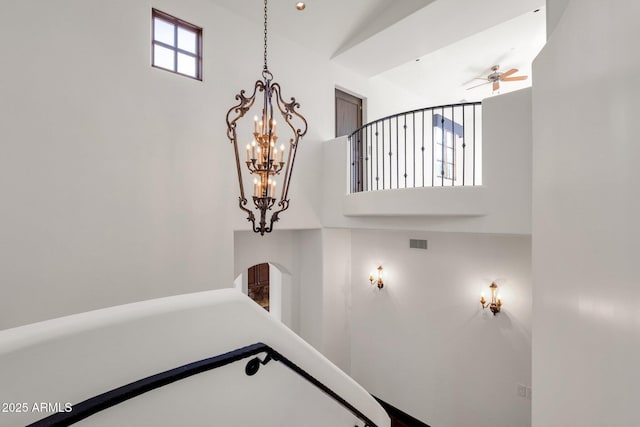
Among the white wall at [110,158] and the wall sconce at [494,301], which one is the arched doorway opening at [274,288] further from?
the wall sconce at [494,301]

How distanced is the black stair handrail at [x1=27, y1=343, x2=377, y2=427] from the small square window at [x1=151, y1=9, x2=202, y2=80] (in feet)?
12.7

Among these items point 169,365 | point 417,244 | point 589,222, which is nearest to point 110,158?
point 169,365

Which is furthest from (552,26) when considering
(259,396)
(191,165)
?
(191,165)

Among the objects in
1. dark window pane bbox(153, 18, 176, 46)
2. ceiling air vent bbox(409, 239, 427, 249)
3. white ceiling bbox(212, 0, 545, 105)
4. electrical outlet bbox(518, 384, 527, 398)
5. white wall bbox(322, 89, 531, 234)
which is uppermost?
white ceiling bbox(212, 0, 545, 105)

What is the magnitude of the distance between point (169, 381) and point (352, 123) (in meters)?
6.09

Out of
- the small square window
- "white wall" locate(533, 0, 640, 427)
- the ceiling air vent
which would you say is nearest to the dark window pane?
the small square window

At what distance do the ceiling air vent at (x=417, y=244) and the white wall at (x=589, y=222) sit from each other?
2571mm

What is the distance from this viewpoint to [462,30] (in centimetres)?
461

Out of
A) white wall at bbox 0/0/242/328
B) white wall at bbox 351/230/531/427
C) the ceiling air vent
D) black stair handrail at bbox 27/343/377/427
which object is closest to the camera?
black stair handrail at bbox 27/343/377/427

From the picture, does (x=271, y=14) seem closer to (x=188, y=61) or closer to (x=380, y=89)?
(x=188, y=61)

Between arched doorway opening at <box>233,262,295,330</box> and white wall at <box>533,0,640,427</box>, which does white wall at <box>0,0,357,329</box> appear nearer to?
arched doorway opening at <box>233,262,295,330</box>

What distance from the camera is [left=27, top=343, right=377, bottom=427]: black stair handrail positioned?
0.71 metres

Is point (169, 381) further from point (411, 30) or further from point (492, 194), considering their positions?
point (411, 30)

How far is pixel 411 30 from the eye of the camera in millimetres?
4676
